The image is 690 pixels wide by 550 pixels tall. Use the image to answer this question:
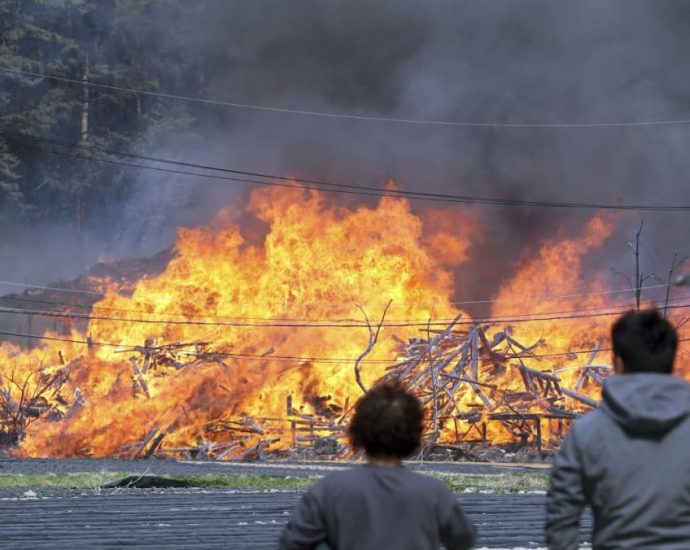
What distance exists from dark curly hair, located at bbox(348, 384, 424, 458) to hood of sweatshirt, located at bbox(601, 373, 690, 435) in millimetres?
641

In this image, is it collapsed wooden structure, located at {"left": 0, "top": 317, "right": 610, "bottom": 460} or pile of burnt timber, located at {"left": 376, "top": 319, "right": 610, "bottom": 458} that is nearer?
pile of burnt timber, located at {"left": 376, "top": 319, "right": 610, "bottom": 458}

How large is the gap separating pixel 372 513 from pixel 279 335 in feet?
109

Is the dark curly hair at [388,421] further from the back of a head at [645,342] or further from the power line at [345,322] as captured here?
the power line at [345,322]

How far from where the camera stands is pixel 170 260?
40125 mm

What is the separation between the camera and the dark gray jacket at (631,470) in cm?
374

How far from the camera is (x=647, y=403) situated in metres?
3.76

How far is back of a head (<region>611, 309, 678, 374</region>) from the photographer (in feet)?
12.8

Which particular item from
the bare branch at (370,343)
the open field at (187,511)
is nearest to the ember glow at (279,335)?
the bare branch at (370,343)

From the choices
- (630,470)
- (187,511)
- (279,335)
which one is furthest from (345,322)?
(630,470)

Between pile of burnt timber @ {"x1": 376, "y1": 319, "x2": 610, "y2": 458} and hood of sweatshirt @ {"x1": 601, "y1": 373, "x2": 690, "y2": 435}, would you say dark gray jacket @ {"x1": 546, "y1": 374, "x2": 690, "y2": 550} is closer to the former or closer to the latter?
hood of sweatshirt @ {"x1": 601, "y1": 373, "x2": 690, "y2": 435}

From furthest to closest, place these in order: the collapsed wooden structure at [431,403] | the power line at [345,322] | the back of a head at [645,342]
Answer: the power line at [345,322], the collapsed wooden structure at [431,403], the back of a head at [645,342]

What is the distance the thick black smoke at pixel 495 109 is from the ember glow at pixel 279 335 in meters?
1.71

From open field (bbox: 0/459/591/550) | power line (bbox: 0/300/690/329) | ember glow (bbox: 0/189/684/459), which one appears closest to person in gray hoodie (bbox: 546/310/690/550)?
open field (bbox: 0/459/591/550)

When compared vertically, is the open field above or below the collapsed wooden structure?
below
